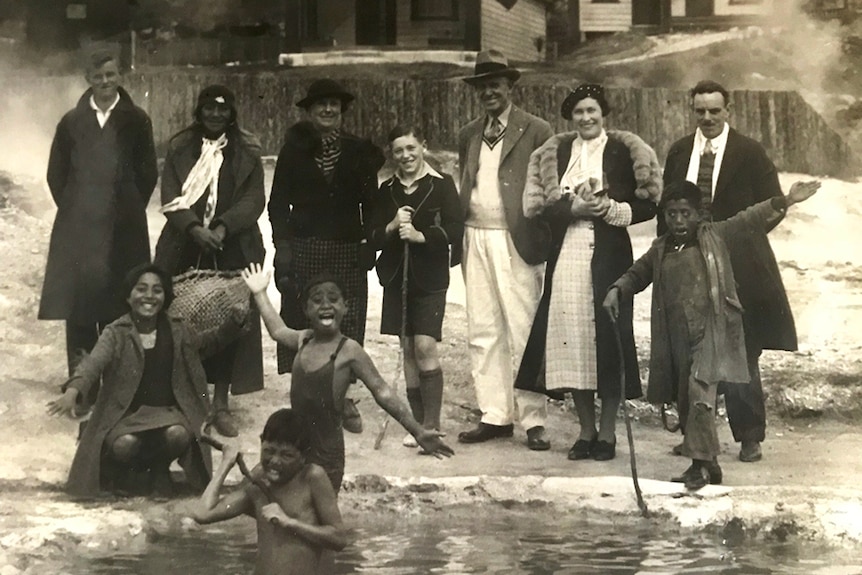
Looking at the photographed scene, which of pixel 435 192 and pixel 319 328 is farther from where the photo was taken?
pixel 435 192

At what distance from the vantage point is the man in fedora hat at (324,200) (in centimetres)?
440

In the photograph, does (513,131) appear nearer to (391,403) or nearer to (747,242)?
(747,242)

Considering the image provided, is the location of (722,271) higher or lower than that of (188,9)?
lower

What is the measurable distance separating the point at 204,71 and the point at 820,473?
2.64m

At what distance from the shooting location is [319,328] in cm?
388

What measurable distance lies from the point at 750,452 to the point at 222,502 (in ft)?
6.04

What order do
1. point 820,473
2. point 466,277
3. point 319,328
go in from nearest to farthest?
point 319,328 < point 820,473 < point 466,277

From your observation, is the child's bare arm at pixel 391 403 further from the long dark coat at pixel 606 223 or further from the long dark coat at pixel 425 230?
the long dark coat at pixel 606 223

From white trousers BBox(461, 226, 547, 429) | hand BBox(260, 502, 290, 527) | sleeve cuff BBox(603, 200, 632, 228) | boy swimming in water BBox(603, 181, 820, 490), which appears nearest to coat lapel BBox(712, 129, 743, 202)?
boy swimming in water BBox(603, 181, 820, 490)

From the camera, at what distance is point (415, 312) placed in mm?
4426

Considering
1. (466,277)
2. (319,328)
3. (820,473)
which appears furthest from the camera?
(466,277)

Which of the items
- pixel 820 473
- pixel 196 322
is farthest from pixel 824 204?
pixel 196 322

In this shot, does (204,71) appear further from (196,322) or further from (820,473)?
(820,473)

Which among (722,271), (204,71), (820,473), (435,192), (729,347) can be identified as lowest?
(820,473)
